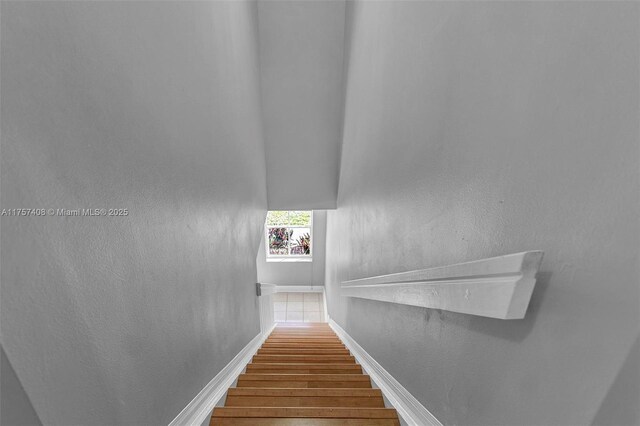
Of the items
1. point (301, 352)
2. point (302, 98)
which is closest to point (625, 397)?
point (301, 352)

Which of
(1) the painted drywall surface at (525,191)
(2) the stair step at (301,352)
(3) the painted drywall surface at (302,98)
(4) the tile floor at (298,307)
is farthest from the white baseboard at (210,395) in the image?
(4) the tile floor at (298,307)

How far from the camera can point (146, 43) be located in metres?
1.54

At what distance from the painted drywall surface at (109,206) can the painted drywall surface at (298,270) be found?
7.36m

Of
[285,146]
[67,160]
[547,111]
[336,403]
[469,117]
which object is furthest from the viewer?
[285,146]

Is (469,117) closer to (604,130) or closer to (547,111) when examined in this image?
(547,111)

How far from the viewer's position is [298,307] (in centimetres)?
947

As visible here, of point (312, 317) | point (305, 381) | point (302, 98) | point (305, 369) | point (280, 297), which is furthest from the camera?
point (280, 297)

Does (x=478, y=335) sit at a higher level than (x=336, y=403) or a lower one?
higher

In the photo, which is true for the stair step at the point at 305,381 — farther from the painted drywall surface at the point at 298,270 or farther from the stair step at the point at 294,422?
the painted drywall surface at the point at 298,270

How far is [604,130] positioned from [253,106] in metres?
4.72

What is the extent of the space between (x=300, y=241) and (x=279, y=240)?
583mm

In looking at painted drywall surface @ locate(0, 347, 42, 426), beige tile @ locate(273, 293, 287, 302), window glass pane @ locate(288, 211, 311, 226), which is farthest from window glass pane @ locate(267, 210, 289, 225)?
painted drywall surface @ locate(0, 347, 42, 426)

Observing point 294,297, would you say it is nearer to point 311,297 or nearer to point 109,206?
point 311,297

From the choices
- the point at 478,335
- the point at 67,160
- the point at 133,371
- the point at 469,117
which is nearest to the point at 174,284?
the point at 133,371
